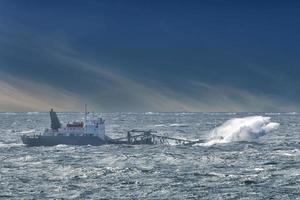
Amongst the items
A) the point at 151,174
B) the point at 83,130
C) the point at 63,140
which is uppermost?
the point at 83,130

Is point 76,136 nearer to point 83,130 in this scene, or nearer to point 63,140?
point 83,130

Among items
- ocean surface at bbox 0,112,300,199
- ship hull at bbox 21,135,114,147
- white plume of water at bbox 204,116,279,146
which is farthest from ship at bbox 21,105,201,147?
ocean surface at bbox 0,112,300,199

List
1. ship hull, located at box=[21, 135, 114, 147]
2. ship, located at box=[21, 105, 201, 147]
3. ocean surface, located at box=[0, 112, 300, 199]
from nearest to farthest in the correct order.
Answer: ocean surface, located at box=[0, 112, 300, 199], ship hull, located at box=[21, 135, 114, 147], ship, located at box=[21, 105, 201, 147]

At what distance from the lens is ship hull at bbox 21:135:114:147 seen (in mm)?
164125

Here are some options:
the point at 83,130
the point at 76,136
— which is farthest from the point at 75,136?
the point at 83,130

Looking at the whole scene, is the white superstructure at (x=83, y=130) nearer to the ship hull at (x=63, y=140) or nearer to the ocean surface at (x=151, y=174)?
the ship hull at (x=63, y=140)

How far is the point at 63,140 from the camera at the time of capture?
16562cm

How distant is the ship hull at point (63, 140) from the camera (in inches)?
6462

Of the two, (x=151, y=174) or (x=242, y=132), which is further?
(x=242, y=132)

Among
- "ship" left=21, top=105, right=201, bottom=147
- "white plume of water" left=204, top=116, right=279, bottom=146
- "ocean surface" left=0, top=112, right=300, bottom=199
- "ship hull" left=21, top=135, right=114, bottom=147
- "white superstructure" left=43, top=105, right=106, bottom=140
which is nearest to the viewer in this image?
"ocean surface" left=0, top=112, right=300, bottom=199

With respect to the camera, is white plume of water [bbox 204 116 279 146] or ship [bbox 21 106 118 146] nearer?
ship [bbox 21 106 118 146]

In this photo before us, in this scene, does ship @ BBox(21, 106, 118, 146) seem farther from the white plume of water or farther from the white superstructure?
the white plume of water

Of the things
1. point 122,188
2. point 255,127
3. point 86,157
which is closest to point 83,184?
point 122,188

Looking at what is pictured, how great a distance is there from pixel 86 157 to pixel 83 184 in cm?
3894
